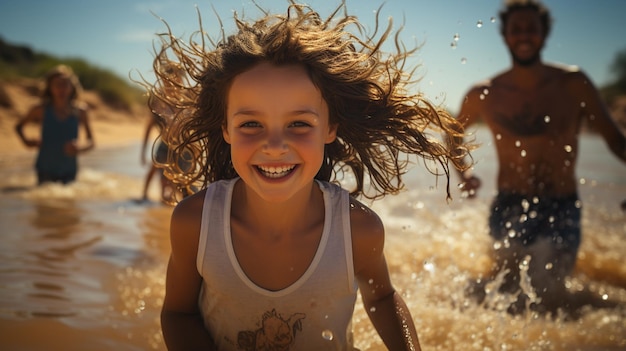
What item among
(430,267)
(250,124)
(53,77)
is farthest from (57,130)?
(250,124)

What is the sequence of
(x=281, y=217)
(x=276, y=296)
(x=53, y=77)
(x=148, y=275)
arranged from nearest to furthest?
(x=276, y=296) < (x=281, y=217) < (x=148, y=275) < (x=53, y=77)

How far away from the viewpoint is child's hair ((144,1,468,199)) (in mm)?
2180

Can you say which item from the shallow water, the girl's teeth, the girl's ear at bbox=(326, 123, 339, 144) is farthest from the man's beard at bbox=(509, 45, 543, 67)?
the girl's teeth

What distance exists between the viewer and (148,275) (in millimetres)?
3730

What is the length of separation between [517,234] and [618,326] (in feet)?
3.51

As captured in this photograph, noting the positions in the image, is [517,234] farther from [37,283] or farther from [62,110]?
[62,110]

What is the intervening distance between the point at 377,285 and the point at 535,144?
8.54 ft

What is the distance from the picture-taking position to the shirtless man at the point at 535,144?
4.09 meters

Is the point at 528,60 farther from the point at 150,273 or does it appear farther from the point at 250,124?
the point at 150,273

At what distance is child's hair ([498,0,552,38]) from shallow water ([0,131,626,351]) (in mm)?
1529

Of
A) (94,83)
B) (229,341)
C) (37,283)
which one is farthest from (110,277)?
(94,83)

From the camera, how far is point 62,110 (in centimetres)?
750

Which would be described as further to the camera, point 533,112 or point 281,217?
point 533,112

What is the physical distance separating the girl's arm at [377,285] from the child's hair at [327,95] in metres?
0.37
